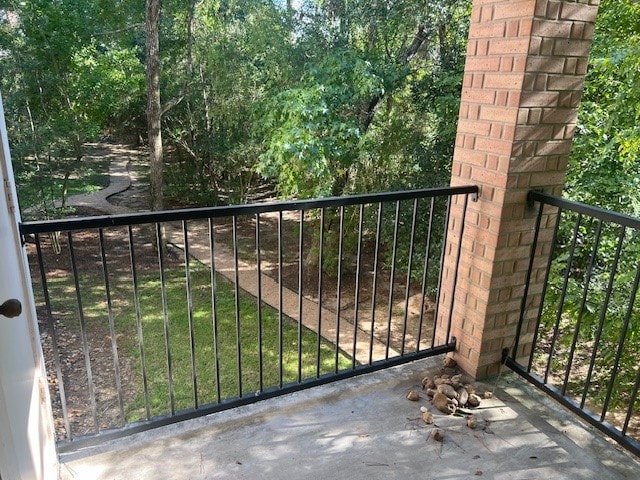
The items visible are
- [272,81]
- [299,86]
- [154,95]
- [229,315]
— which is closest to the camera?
Result: [299,86]

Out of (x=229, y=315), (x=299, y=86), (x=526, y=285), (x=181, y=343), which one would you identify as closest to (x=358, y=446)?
(x=526, y=285)

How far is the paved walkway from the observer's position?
235 inches

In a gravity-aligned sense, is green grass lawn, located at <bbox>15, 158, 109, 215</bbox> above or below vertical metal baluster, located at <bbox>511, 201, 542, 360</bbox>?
below

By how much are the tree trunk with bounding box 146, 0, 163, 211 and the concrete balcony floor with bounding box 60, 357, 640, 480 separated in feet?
22.7

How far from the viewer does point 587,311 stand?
396cm

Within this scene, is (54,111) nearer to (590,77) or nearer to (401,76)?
(401,76)

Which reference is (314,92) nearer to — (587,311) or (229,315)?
(229,315)

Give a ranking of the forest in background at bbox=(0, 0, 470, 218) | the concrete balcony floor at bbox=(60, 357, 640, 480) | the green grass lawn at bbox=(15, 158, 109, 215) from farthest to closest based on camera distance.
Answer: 1. the green grass lawn at bbox=(15, 158, 109, 215)
2. the forest in background at bbox=(0, 0, 470, 218)
3. the concrete balcony floor at bbox=(60, 357, 640, 480)

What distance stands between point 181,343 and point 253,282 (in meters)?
2.17

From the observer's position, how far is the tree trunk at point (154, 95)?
7413mm

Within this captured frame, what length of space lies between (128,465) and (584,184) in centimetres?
423

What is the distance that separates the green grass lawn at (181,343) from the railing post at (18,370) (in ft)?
8.50

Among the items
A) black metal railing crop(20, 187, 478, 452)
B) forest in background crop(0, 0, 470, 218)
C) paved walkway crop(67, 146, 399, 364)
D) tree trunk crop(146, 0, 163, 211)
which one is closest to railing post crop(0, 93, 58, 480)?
black metal railing crop(20, 187, 478, 452)

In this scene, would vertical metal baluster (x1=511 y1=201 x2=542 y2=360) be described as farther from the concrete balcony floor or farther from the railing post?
the railing post
